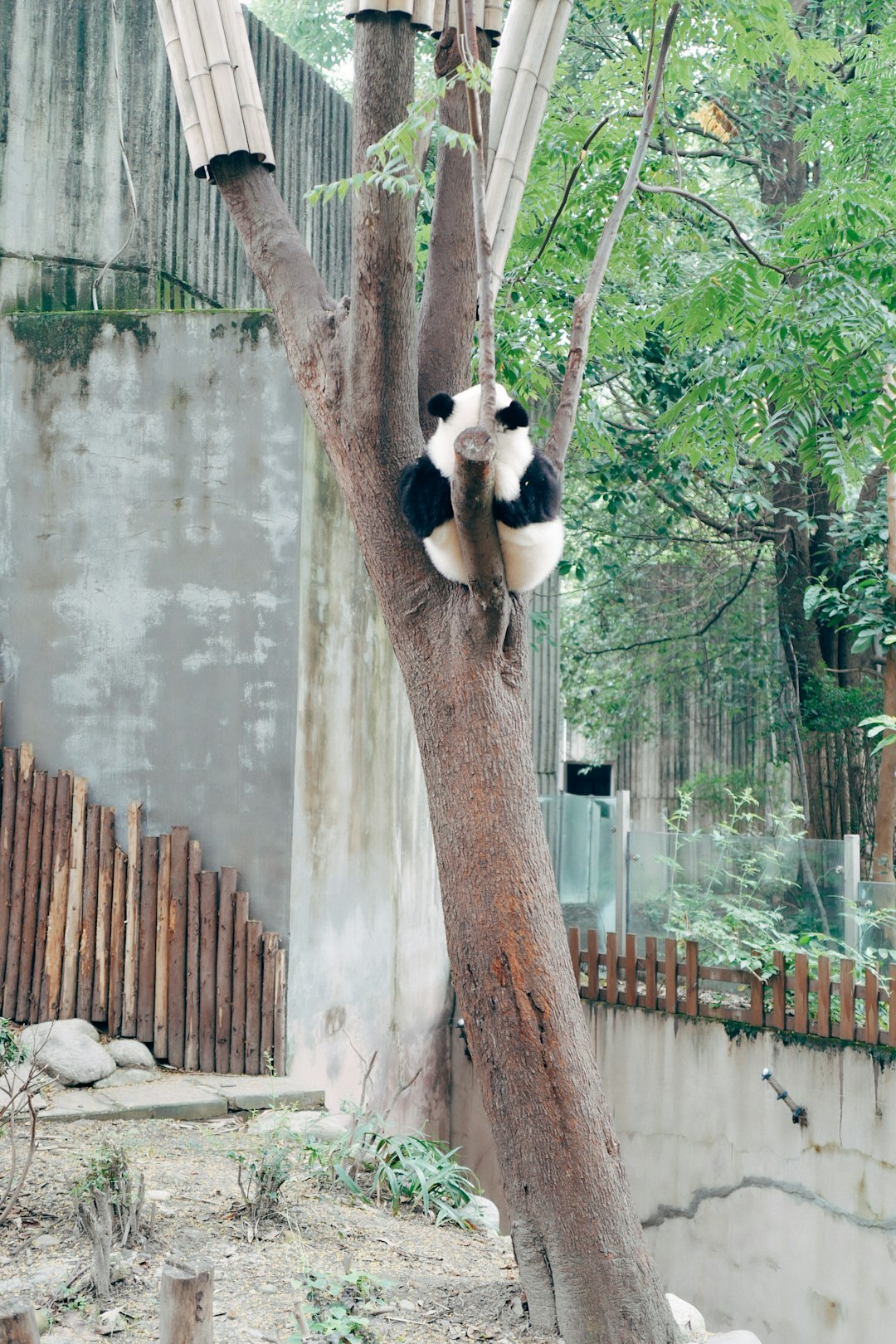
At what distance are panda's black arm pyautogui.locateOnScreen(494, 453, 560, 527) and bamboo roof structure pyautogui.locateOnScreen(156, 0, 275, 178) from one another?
1.58 meters

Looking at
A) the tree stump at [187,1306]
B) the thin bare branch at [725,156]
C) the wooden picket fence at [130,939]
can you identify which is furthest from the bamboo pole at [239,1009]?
the thin bare branch at [725,156]

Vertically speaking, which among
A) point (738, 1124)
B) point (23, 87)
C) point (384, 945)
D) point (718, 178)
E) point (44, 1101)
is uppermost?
point (718, 178)

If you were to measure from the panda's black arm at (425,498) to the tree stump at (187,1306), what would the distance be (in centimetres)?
205

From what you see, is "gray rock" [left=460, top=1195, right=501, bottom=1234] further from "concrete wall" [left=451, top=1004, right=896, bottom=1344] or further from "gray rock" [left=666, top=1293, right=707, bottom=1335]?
"concrete wall" [left=451, top=1004, right=896, bottom=1344]

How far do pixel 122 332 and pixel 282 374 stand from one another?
1014 mm

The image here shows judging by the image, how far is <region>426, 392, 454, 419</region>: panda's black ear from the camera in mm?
3459

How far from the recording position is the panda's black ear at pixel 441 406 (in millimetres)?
3459

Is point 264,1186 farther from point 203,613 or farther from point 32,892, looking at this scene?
point 203,613

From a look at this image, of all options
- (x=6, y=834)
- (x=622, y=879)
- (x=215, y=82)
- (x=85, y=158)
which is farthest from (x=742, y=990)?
(x=85, y=158)

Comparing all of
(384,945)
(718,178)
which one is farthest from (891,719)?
(718,178)

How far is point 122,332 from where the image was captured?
653 cm

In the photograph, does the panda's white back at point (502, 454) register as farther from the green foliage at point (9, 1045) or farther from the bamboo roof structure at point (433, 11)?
the green foliage at point (9, 1045)

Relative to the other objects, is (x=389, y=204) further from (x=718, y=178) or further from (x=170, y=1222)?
(x=718, y=178)

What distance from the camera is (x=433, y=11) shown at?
380cm
